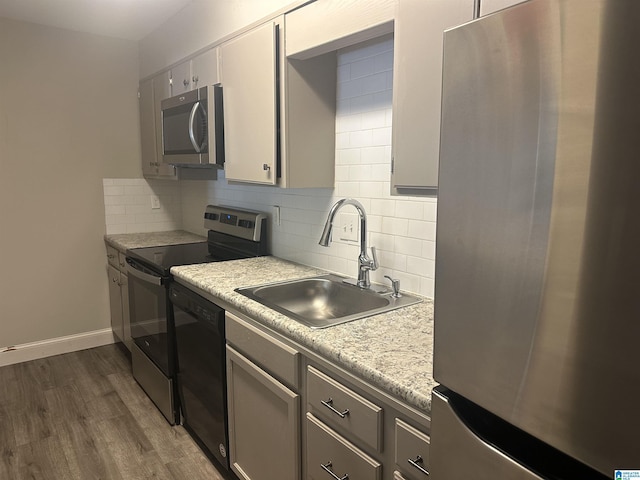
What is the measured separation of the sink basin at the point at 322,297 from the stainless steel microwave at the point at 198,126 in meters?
0.84

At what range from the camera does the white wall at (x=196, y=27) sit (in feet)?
7.18

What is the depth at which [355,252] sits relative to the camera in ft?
7.04

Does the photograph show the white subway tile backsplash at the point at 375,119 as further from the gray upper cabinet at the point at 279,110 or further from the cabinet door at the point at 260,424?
the cabinet door at the point at 260,424

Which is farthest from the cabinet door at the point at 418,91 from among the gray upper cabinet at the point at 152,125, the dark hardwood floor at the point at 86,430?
the gray upper cabinet at the point at 152,125

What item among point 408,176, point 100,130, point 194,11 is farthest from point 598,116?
point 100,130

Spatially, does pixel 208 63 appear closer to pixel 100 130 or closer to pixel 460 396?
pixel 100 130

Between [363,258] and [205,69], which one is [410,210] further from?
[205,69]

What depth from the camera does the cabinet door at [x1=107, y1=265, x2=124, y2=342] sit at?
3383mm

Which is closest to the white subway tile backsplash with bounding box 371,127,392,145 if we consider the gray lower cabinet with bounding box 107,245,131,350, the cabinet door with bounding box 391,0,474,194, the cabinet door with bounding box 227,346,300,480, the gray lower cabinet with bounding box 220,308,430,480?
the cabinet door with bounding box 391,0,474,194

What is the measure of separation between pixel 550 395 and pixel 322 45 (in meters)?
1.52

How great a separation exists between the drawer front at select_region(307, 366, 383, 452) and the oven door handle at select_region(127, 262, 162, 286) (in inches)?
51.7

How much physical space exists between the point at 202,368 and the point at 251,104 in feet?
4.12

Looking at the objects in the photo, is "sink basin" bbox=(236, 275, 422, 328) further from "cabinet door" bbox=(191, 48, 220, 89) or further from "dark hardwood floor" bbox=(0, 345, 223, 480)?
"cabinet door" bbox=(191, 48, 220, 89)

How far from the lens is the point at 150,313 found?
8.70ft
